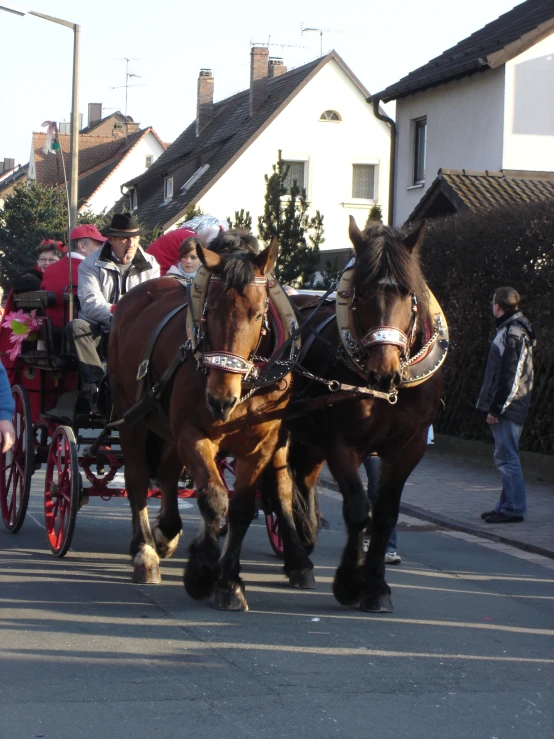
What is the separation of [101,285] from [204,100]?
39.2 m

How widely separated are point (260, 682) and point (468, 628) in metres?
1.57

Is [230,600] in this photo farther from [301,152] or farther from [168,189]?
[168,189]

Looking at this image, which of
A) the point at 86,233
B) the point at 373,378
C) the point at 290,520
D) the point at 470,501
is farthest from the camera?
the point at 470,501

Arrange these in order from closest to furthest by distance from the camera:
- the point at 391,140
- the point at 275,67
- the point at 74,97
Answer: the point at 74,97, the point at 391,140, the point at 275,67

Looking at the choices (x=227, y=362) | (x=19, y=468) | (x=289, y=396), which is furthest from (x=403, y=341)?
(x=19, y=468)

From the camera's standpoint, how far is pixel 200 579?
5.90 metres

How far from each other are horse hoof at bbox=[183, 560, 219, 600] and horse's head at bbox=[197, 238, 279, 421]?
0.91m

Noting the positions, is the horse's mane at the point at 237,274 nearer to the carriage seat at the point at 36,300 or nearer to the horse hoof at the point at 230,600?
the horse hoof at the point at 230,600

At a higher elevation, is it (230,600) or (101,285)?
(101,285)

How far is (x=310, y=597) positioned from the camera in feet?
20.6

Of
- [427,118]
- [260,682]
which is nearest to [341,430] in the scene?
[260,682]

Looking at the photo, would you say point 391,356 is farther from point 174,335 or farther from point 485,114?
point 485,114

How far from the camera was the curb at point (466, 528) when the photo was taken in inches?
326

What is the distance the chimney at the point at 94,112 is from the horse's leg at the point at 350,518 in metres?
71.2
